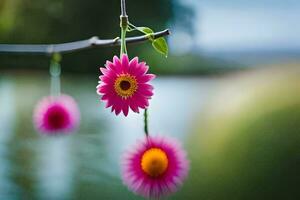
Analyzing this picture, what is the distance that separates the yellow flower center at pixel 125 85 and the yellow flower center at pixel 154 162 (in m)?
0.06

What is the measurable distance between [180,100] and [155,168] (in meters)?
1.05

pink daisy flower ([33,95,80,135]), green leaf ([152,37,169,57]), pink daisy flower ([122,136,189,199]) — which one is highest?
green leaf ([152,37,169,57])

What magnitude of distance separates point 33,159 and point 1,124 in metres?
0.26

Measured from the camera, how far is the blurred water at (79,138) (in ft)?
3.34

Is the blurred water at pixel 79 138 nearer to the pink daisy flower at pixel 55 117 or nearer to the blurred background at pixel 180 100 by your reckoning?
the blurred background at pixel 180 100

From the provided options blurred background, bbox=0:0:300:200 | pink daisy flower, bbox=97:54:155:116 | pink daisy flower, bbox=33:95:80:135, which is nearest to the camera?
pink daisy flower, bbox=97:54:155:116

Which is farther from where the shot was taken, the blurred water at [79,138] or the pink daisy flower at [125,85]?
the blurred water at [79,138]

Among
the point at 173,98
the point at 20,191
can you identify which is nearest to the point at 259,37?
the point at 173,98

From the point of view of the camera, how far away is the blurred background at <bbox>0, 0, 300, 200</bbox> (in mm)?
1016

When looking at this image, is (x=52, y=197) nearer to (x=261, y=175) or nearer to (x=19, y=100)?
(x=261, y=175)

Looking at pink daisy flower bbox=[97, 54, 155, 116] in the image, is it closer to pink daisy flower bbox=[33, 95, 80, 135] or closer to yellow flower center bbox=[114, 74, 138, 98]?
yellow flower center bbox=[114, 74, 138, 98]

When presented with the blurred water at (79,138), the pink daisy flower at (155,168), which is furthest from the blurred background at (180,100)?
the pink daisy flower at (155,168)

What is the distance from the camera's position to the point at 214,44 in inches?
61.1

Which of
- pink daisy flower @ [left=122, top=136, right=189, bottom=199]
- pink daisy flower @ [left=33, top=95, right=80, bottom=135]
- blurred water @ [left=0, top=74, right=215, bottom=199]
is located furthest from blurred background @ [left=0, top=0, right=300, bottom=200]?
pink daisy flower @ [left=122, top=136, right=189, bottom=199]
